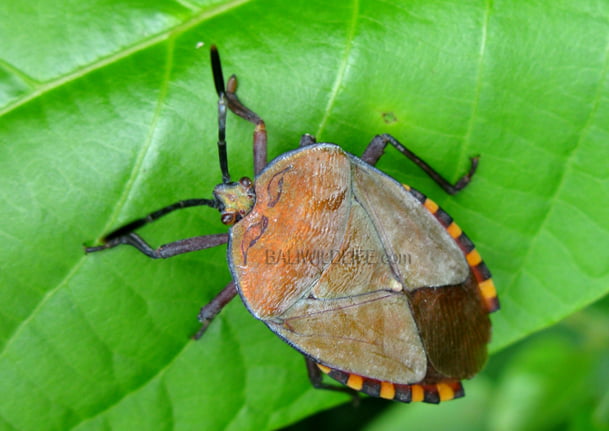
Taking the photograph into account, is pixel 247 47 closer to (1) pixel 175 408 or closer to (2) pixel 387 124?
(2) pixel 387 124

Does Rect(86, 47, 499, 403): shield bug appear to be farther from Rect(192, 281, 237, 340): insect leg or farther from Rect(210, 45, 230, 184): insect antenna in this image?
Rect(192, 281, 237, 340): insect leg

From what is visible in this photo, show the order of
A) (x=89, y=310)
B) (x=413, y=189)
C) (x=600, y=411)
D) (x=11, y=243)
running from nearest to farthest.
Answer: (x=11, y=243)
(x=89, y=310)
(x=413, y=189)
(x=600, y=411)

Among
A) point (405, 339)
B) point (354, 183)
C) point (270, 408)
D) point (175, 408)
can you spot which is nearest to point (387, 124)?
point (354, 183)

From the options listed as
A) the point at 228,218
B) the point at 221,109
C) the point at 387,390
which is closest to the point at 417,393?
the point at 387,390

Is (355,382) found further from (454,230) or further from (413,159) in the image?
(413,159)

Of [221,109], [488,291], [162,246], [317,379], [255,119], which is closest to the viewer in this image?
[221,109]

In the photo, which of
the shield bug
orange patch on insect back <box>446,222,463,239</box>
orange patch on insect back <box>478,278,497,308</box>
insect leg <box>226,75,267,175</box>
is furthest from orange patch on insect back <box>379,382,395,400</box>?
insect leg <box>226,75,267,175</box>
